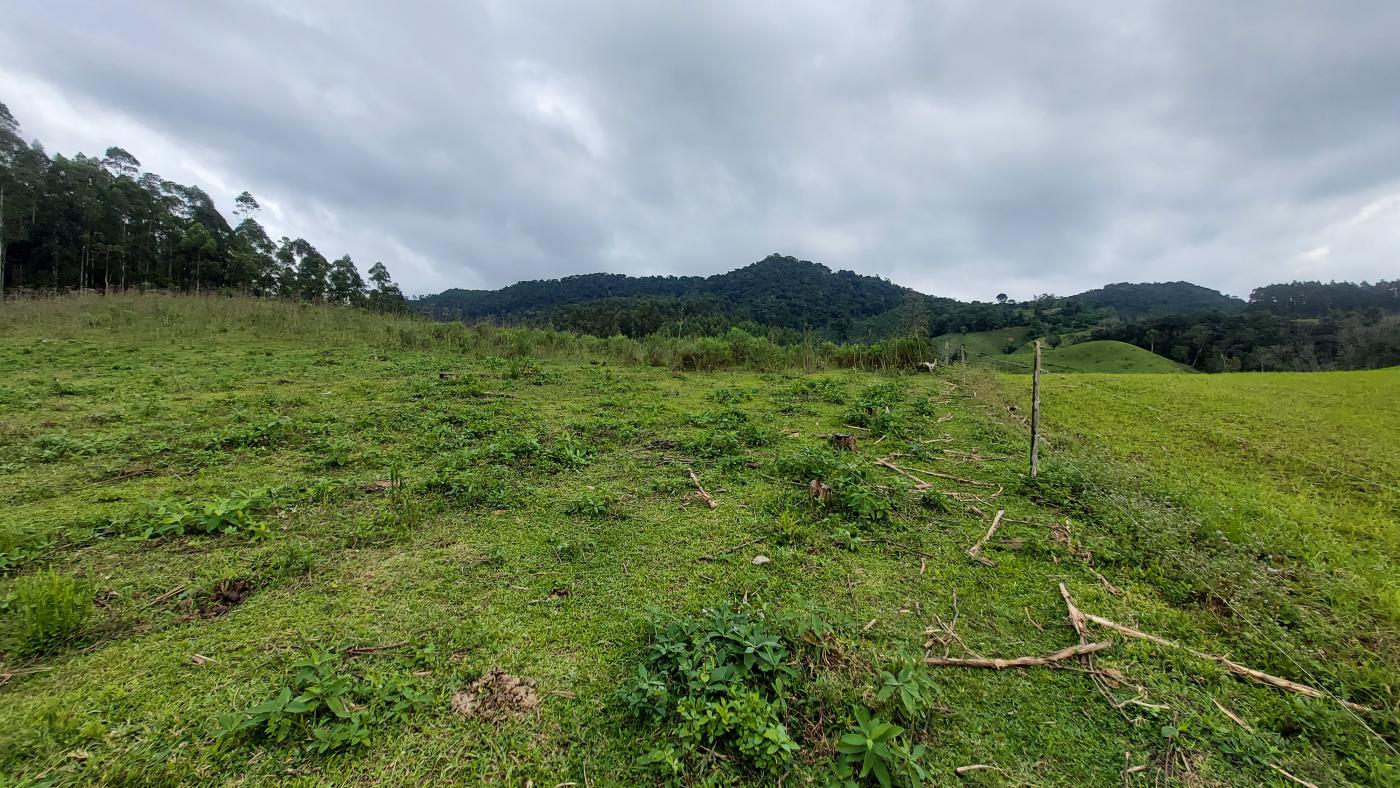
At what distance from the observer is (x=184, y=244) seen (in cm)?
2583

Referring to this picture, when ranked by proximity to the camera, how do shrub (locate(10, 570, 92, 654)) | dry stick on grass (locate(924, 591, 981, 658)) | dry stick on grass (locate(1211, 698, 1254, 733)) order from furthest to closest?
dry stick on grass (locate(924, 591, 981, 658)), shrub (locate(10, 570, 92, 654)), dry stick on grass (locate(1211, 698, 1254, 733))

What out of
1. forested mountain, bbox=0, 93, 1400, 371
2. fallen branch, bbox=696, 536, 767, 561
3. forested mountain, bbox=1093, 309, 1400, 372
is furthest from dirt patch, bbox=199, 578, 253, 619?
forested mountain, bbox=1093, 309, 1400, 372

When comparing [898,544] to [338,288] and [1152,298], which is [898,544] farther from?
[1152,298]

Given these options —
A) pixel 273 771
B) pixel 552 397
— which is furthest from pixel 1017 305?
pixel 273 771

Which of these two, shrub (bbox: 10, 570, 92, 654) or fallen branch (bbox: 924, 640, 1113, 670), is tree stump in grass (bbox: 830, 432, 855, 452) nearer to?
Result: fallen branch (bbox: 924, 640, 1113, 670)

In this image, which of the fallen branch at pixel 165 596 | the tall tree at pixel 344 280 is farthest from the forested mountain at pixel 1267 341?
the tall tree at pixel 344 280

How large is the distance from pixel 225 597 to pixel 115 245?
39.5 m

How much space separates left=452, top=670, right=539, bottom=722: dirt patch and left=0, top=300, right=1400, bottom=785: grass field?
0.09 ft

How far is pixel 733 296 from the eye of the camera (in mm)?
77562

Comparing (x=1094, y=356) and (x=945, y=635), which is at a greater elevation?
(x=1094, y=356)

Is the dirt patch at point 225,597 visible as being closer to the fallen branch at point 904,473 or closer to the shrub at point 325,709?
the shrub at point 325,709

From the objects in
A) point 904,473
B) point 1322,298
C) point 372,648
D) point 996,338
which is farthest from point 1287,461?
point 1322,298

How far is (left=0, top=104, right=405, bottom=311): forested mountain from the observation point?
22.8 meters

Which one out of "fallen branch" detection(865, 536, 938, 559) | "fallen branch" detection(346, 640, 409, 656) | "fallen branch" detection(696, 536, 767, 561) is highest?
"fallen branch" detection(865, 536, 938, 559)
